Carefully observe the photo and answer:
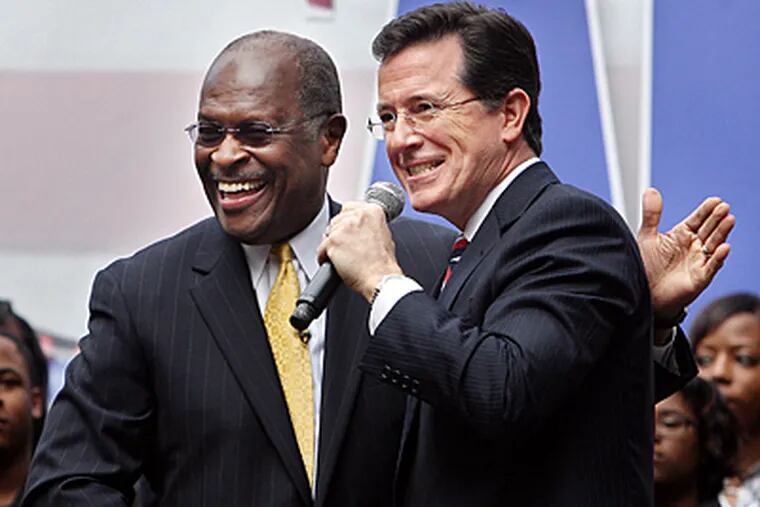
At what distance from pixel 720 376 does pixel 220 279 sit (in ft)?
8.32

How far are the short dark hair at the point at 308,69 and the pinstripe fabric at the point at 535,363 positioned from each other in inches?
29.6

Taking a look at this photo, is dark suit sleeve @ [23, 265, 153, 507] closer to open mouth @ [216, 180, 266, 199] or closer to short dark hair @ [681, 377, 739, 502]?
open mouth @ [216, 180, 266, 199]

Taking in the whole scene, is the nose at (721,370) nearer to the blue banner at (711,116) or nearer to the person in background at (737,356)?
the person in background at (737,356)

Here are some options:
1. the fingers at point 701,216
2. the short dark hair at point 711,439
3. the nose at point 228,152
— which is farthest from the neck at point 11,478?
the fingers at point 701,216

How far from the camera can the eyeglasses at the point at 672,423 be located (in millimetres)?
4570

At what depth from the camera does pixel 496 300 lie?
8.79 ft

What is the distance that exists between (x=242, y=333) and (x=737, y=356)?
8.59 ft

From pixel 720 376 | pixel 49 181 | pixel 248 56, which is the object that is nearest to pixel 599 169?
pixel 720 376

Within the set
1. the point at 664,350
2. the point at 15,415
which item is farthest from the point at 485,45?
the point at 15,415

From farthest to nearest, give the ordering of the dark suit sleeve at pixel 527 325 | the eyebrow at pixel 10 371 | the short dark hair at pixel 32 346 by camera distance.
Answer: the short dark hair at pixel 32 346 → the eyebrow at pixel 10 371 → the dark suit sleeve at pixel 527 325

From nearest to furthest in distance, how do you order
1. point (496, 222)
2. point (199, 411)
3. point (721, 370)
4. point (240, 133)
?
point (496, 222)
point (199, 411)
point (240, 133)
point (721, 370)

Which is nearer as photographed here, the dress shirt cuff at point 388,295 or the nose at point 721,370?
the dress shirt cuff at point 388,295

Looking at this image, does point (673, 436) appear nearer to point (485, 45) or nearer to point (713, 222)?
point (713, 222)

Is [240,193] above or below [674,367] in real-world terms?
above
